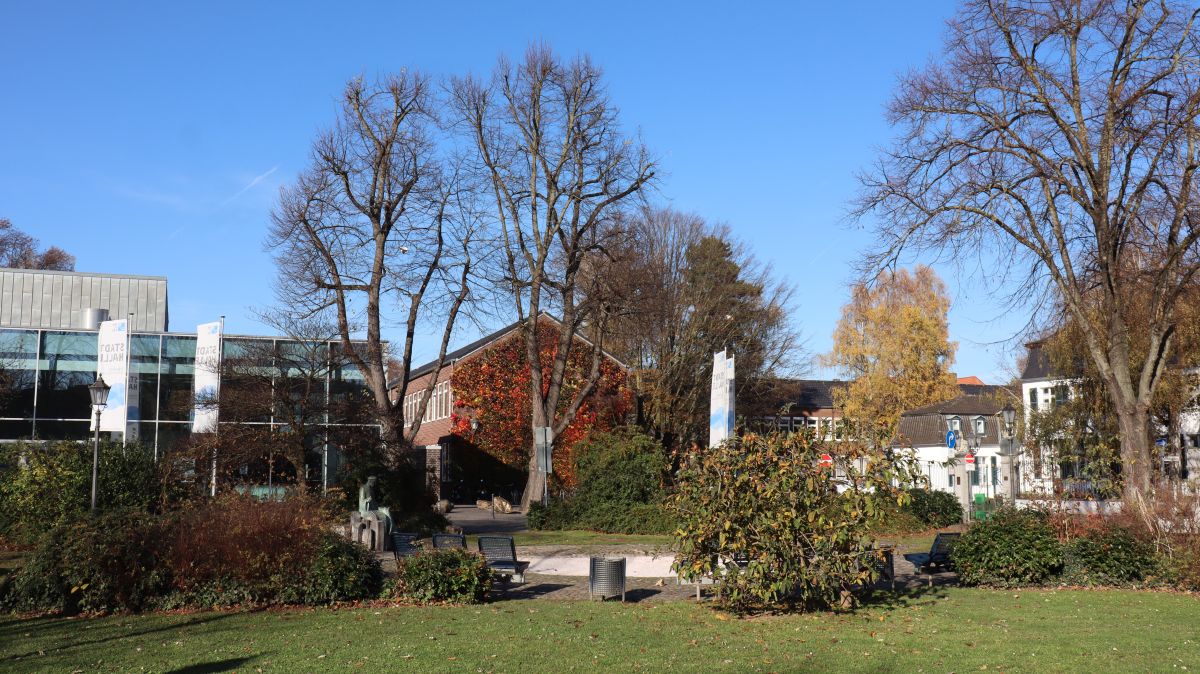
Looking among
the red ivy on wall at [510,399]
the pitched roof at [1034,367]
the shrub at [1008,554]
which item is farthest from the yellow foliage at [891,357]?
the shrub at [1008,554]

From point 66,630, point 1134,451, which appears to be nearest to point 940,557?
point 1134,451

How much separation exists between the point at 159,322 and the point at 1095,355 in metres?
35.6

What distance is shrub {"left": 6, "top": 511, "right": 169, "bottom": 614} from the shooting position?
13156 mm

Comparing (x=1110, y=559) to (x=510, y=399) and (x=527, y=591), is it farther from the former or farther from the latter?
(x=510, y=399)

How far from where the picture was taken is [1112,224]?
20.3 metres

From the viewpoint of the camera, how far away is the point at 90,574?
518 inches

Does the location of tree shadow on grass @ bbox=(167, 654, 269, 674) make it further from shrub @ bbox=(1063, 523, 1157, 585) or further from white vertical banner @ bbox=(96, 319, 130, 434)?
white vertical banner @ bbox=(96, 319, 130, 434)

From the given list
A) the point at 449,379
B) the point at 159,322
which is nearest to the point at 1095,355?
the point at 449,379

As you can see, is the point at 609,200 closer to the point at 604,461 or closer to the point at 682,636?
the point at 604,461

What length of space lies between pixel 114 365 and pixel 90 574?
64.9 ft

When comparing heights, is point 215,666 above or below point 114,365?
below

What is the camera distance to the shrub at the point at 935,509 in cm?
2811

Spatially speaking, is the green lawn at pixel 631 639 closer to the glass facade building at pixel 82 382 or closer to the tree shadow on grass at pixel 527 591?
the tree shadow on grass at pixel 527 591

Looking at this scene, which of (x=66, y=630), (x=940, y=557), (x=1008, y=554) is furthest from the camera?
(x=940, y=557)
